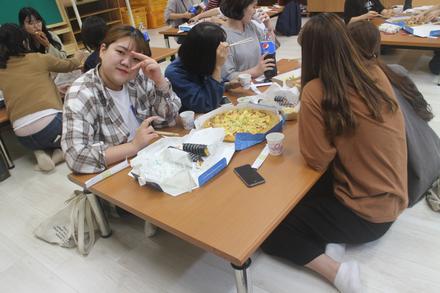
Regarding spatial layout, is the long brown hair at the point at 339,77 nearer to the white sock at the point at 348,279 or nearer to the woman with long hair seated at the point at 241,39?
the white sock at the point at 348,279

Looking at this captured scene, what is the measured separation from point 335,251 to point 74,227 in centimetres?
138

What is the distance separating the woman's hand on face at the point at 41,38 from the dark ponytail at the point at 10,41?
72 centimetres

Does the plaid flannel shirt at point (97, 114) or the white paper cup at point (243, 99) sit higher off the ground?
the plaid flannel shirt at point (97, 114)

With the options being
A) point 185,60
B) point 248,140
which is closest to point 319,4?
point 185,60

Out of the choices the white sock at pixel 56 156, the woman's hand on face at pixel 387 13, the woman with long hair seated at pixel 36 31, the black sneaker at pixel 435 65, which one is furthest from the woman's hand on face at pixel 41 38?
the black sneaker at pixel 435 65

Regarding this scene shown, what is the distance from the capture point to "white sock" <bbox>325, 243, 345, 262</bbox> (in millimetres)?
1521

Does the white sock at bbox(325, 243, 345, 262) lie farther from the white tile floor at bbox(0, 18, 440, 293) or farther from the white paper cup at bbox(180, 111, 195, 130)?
the white paper cup at bbox(180, 111, 195, 130)

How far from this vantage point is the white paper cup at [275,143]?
4.44 feet

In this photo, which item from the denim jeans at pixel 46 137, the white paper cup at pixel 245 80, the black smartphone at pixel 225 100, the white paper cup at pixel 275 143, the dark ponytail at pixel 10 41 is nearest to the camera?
the white paper cup at pixel 275 143

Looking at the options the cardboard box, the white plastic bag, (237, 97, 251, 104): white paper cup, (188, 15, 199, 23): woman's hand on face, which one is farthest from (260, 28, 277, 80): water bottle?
(188, 15, 199, 23): woman's hand on face

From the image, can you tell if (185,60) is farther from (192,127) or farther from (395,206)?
(395,206)

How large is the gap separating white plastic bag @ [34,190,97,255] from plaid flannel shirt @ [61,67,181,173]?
1.47 ft

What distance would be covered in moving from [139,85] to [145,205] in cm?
72

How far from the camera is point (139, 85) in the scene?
5.47 feet
